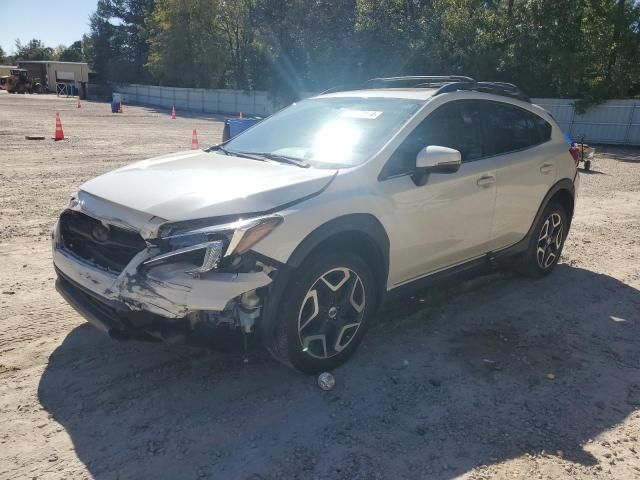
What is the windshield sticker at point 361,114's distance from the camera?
405 centimetres

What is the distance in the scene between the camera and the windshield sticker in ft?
13.3

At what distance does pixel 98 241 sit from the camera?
323 cm

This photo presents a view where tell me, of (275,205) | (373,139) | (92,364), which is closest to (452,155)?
(373,139)

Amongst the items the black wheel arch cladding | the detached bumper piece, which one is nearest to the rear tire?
the black wheel arch cladding

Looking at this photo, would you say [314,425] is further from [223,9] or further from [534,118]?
[223,9]

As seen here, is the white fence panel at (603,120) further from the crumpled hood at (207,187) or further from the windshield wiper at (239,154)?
the crumpled hood at (207,187)

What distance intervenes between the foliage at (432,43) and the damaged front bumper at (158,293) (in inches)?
1010

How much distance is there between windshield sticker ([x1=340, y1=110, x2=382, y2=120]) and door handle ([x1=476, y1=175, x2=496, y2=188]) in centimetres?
100

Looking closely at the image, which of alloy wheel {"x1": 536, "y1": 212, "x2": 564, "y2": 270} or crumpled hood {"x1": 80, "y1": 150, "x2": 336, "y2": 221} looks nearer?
crumpled hood {"x1": 80, "y1": 150, "x2": 336, "y2": 221}

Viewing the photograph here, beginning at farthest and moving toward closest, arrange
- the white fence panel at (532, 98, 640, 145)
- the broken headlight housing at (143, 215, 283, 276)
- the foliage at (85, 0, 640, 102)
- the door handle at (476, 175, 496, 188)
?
the foliage at (85, 0, 640, 102) → the white fence panel at (532, 98, 640, 145) → the door handle at (476, 175, 496, 188) → the broken headlight housing at (143, 215, 283, 276)

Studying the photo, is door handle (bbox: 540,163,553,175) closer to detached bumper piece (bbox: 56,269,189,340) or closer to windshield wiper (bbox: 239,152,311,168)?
windshield wiper (bbox: 239,152,311,168)

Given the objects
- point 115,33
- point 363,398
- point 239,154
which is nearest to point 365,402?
point 363,398

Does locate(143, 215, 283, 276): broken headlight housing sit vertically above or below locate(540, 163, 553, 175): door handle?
below

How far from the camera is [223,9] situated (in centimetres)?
4978
